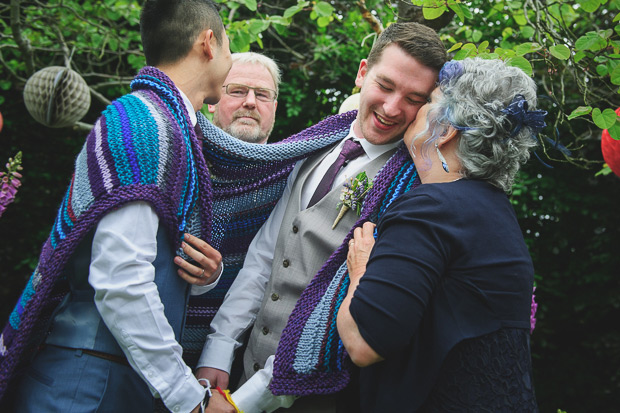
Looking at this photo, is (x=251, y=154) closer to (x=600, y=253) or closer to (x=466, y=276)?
(x=466, y=276)

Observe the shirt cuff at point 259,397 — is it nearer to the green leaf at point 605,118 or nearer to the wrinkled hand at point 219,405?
the wrinkled hand at point 219,405

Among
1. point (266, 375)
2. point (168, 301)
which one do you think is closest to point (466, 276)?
point (266, 375)

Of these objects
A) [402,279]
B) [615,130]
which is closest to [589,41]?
[615,130]

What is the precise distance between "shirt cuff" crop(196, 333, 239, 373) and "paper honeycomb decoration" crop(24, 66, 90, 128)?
2.32 metres

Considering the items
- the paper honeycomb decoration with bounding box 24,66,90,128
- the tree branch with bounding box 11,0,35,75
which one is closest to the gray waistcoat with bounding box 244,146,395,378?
the paper honeycomb decoration with bounding box 24,66,90,128

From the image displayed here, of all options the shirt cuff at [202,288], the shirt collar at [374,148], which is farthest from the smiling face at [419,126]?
the shirt cuff at [202,288]

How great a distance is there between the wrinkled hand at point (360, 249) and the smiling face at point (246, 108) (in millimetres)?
1521

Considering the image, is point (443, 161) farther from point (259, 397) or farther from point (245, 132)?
point (245, 132)

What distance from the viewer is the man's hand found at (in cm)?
192

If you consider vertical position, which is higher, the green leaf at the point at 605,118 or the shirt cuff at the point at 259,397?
the green leaf at the point at 605,118

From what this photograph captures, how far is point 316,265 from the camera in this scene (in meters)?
1.88

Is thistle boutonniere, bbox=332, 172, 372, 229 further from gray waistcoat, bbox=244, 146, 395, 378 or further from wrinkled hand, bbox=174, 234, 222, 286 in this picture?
wrinkled hand, bbox=174, 234, 222, 286

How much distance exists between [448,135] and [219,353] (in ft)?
3.63

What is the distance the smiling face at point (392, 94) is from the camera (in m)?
1.93
